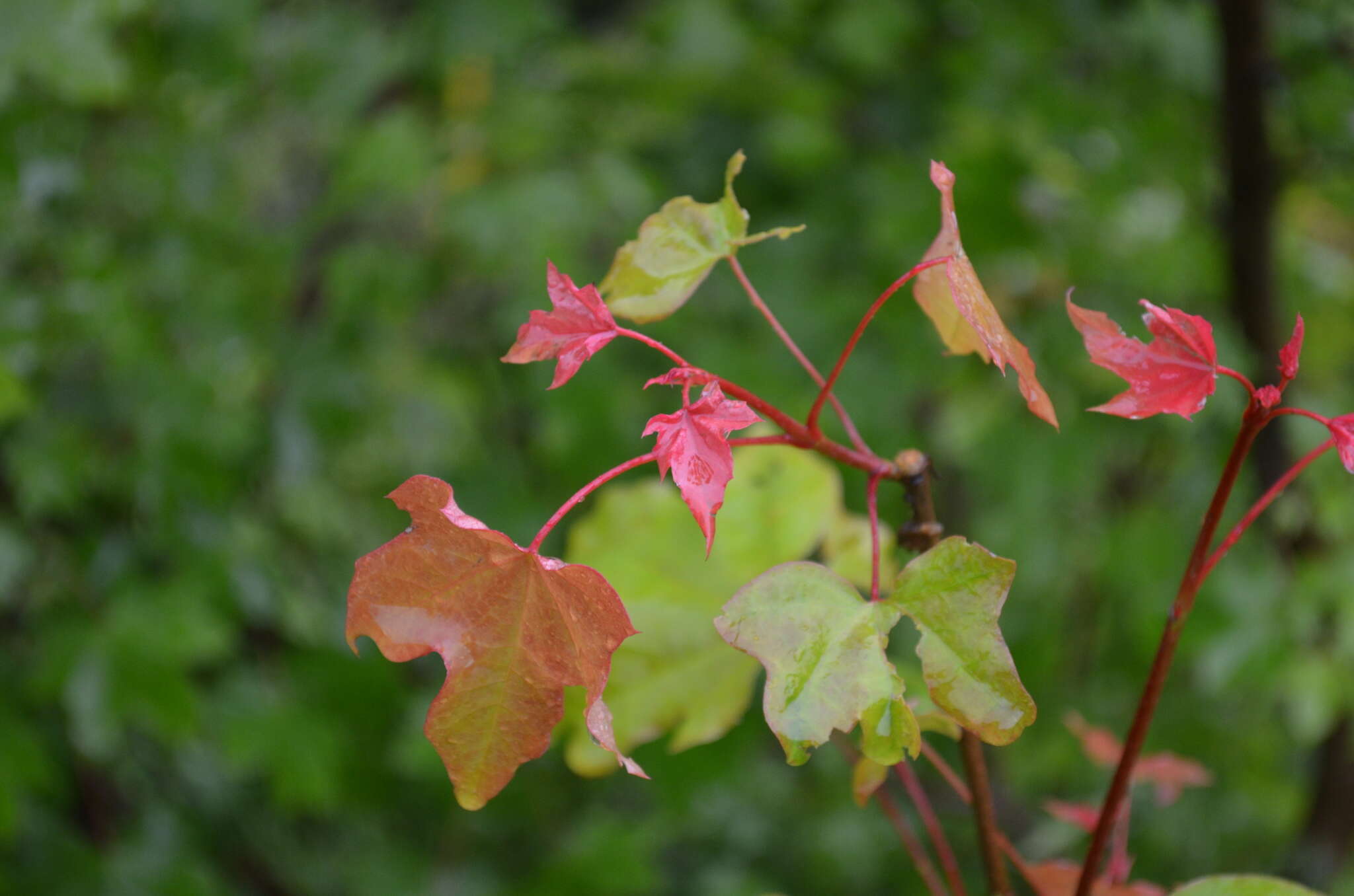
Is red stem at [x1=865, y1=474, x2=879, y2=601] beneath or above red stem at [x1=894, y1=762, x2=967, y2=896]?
above

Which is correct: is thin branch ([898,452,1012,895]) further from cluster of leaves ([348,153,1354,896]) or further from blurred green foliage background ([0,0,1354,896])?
blurred green foliage background ([0,0,1354,896])

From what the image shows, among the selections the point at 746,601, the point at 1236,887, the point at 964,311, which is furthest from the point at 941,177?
the point at 1236,887

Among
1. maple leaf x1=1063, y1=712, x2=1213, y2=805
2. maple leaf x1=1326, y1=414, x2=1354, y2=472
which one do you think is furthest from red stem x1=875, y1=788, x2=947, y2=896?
maple leaf x1=1326, y1=414, x2=1354, y2=472

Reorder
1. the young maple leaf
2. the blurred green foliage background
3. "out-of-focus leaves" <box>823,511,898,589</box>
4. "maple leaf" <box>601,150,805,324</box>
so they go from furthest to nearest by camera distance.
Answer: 1. the blurred green foliage background
2. "out-of-focus leaves" <box>823,511,898,589</box>
3. "maple leaf" <box>601,150,805,324</box>
4. the young maple leaf

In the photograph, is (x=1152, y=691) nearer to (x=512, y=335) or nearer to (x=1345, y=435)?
(x=1345, y=435)

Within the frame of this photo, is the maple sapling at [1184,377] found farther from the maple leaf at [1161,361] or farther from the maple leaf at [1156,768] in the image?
the maple leaf at [1156,768]

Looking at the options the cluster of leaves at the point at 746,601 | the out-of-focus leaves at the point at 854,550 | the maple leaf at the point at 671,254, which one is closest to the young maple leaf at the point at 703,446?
the cluster of leaves at the point at 746,601

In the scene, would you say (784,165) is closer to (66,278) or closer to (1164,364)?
(66,278)
